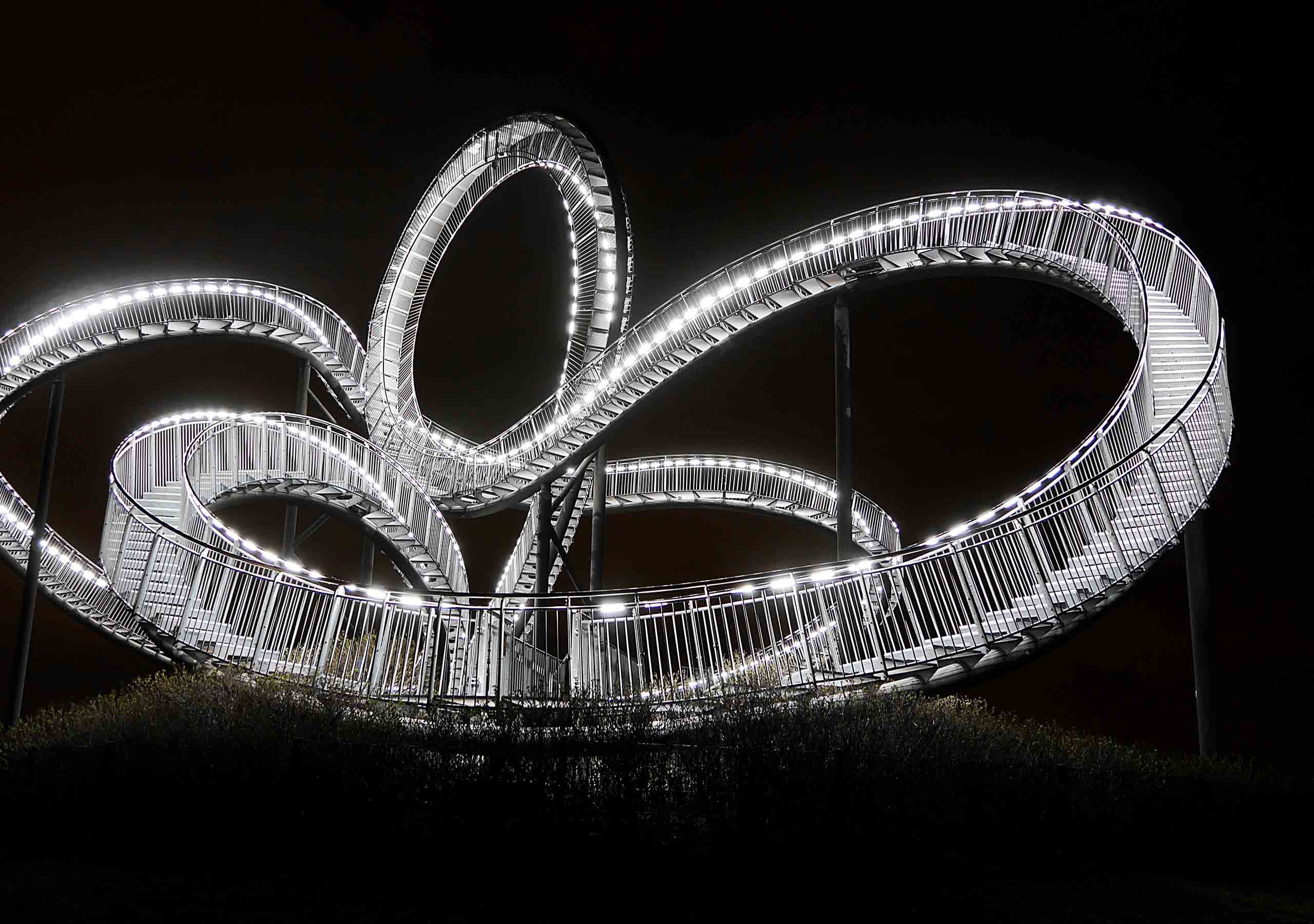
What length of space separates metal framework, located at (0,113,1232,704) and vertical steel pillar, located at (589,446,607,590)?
0.10 metres

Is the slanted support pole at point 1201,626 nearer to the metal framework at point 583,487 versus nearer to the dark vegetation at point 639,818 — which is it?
the metal framework at point 583,487

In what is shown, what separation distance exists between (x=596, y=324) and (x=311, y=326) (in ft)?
20.1

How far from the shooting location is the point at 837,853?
30.0 feet

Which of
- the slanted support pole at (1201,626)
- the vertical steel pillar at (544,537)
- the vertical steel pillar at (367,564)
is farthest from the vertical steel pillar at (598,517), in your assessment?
the slanted support pole at (1201,626)

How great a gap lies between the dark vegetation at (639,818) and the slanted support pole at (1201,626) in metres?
2.81

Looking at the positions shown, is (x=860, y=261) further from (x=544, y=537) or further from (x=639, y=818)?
(x=639, y=818)

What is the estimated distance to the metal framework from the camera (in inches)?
492

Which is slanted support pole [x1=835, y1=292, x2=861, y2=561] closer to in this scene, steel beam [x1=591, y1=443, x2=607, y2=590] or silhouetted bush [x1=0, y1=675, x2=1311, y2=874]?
silhouetted bush [x1=0, y1=675, x2=1311, y2=874]

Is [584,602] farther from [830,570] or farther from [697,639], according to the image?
[830,570]

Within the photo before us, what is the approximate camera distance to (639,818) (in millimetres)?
9336

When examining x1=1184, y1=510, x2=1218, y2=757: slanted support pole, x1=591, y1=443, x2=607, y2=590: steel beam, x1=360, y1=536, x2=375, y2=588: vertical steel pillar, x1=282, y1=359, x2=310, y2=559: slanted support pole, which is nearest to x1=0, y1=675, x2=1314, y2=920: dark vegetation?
x1=1184, y1=510, x2=1218, y2=757: slanted support pole

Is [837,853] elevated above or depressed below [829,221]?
below

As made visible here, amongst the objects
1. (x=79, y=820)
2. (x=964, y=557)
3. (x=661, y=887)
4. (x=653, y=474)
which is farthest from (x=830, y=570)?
(x=653, y=474)

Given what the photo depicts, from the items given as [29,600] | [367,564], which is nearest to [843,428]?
[367,564]
